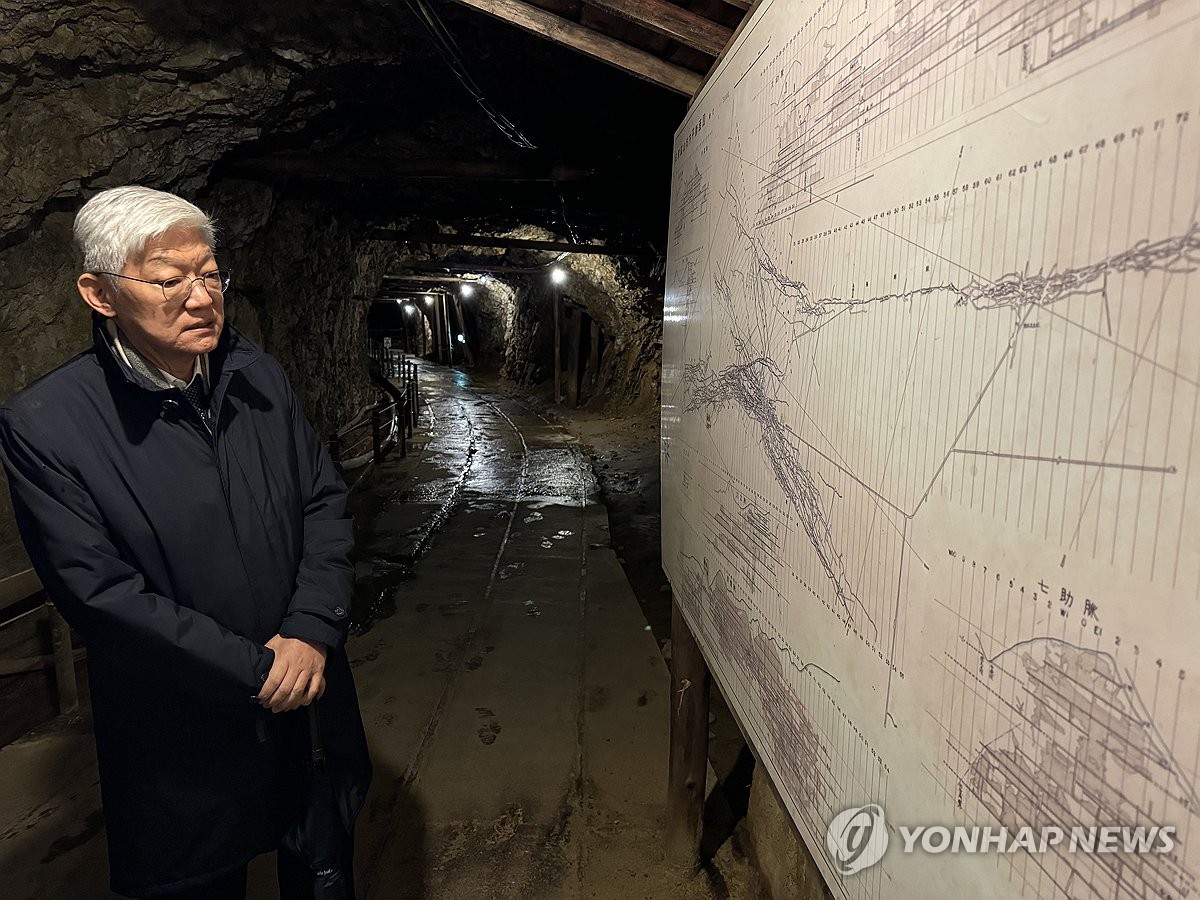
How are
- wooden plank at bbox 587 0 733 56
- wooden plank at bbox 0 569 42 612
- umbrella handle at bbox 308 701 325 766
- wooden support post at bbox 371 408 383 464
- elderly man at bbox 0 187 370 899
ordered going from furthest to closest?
wooden support post at bbox 371 408 383 464
wooden plank at bbox 0 569 42 612
wooden plank at bbox 587 0 733 56
umbrella handle at bbox 308 701 325 766
elderly man at bbox 0 187 370 899

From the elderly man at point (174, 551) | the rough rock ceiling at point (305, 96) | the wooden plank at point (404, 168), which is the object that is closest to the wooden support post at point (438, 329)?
the rough rock ceiling at point (305, 96)

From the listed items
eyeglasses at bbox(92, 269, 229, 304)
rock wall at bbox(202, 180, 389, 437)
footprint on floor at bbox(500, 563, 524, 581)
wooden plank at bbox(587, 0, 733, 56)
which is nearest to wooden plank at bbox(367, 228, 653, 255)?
rock wall at bbox(202, 180, 389, 437)

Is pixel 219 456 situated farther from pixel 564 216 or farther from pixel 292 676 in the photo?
pixel 564 216

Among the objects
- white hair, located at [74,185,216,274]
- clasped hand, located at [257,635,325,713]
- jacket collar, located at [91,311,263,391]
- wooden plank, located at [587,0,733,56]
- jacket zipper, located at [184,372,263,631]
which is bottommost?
clasped hand, located at [257,635,325,713]

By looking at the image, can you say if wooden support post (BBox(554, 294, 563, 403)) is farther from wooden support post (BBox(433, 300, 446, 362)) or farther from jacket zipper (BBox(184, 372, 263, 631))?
jacket zipper (BBox(184, 372, 263, 631))

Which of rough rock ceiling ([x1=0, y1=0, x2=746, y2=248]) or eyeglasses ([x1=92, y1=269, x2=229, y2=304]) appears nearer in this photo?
eyeglasses ([x1=92, y1=269, x2=229, y2=304])

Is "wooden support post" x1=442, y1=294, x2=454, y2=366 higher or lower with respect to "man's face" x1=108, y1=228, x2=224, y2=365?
higher

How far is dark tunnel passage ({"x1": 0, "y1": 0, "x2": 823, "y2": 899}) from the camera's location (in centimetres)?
267

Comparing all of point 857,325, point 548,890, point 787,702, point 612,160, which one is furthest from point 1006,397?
point 612,160

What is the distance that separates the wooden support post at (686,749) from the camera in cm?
255

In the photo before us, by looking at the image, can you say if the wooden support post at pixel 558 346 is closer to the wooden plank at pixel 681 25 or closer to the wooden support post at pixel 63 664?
the wooden support post at pixel 63 664

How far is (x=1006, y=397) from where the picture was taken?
0.68 metres

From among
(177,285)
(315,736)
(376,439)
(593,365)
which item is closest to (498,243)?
(376,439)

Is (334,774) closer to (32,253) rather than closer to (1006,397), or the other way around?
(1006,397)
